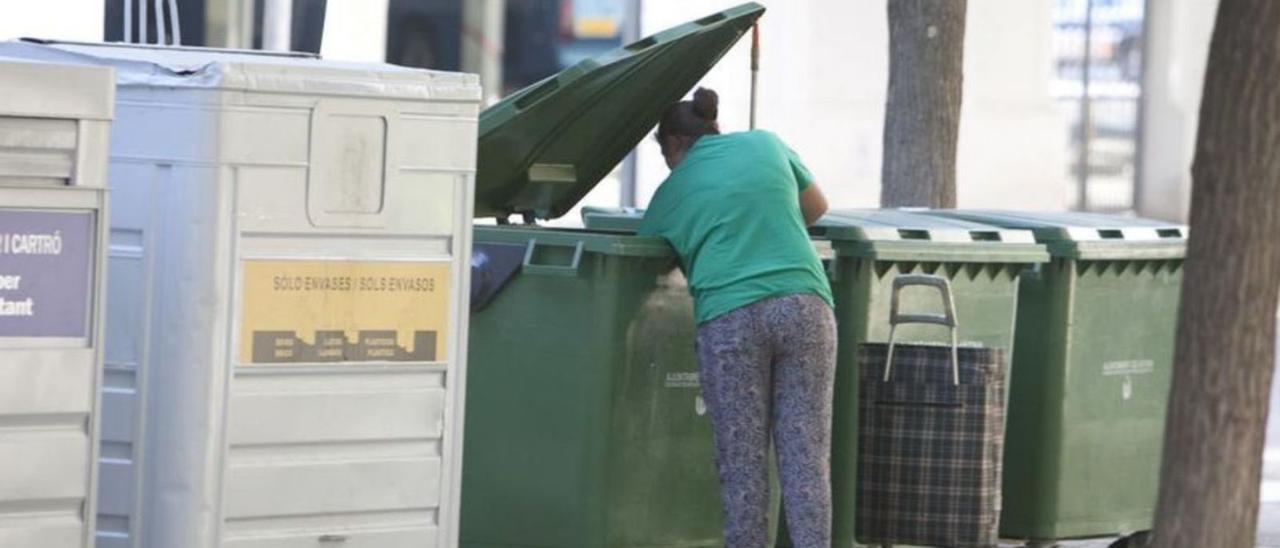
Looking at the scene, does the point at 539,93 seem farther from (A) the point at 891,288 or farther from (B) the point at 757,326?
(A) the point at 891,288

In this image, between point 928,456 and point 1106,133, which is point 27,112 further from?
point 1106,133

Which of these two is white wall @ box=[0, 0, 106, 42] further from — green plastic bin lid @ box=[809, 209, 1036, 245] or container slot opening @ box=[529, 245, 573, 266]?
container slot opening @ box=[529, 245, 573, 266]

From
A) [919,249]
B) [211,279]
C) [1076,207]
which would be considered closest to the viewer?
[211,279]

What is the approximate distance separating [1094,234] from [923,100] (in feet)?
7.13

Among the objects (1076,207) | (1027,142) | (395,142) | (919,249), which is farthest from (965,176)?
(395,142)

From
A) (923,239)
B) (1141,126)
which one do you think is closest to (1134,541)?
(923,239)

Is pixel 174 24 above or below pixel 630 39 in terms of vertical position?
below

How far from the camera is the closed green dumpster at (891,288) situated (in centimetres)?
754

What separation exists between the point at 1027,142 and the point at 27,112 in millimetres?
14919

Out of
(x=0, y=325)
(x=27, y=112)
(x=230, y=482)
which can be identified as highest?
(x=27, y=112)

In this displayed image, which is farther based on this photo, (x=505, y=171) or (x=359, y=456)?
(x=505, y=171)

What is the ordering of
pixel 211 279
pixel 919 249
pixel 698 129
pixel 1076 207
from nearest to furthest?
pixel 211 279, pixel 698 129, pixel 919 249, pixel 1076 207

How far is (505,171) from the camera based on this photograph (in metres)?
7.70

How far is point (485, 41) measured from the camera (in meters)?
17.5
